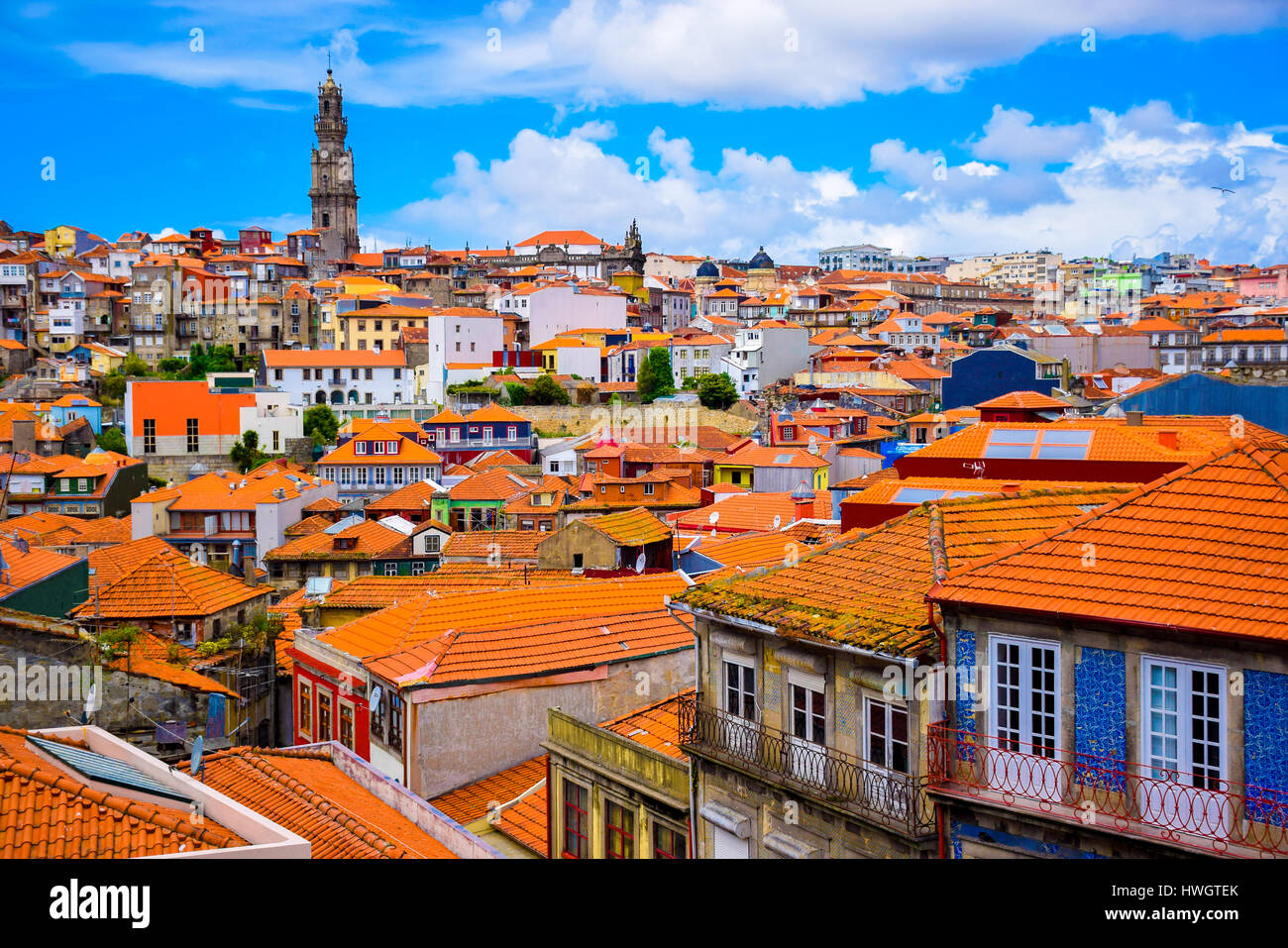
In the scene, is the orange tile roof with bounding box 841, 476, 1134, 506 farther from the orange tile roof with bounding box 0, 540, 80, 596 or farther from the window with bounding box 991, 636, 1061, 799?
the orange tile roof with bounding box 0, 540, 80, 596

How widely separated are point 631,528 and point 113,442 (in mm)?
39078

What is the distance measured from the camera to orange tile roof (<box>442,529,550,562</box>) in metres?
24.7

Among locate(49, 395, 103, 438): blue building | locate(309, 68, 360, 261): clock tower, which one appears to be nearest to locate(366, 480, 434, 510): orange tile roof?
locate(49, 395, 103, 438): blue building

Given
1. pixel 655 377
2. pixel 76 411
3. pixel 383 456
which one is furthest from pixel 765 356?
pixel 76 411

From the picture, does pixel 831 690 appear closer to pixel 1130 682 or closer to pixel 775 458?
pixel 1130 682

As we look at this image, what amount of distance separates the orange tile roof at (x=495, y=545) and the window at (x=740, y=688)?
1635 centimetres

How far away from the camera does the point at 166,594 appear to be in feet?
57.3

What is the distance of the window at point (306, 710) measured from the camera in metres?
13.0

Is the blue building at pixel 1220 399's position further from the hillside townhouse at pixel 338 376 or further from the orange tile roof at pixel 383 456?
the hillside townhouse at pixel 338 376

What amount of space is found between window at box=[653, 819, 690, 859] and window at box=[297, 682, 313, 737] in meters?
5.68

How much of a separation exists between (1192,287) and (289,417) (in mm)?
72686

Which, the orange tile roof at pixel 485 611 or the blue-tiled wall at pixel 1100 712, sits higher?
the blue-tiled wall at pixel 1100 712

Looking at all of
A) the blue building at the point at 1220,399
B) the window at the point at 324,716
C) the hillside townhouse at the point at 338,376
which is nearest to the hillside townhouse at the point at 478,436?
the hillside townhouse at the point at 338,376
